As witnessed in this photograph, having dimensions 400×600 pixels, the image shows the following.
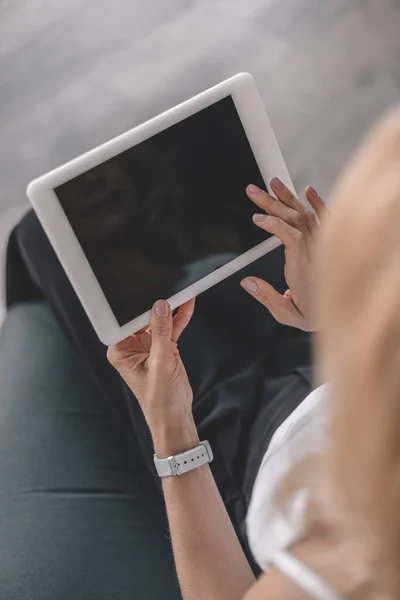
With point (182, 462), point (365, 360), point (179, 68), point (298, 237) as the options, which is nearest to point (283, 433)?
point (182, 462)

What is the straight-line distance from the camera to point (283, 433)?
0.67 m

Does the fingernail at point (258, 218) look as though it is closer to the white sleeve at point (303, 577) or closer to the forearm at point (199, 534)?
the forearm at point (199, 534)

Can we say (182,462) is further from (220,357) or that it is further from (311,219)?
(311,219)

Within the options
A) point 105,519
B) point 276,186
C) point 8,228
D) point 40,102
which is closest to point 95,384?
point 105,519

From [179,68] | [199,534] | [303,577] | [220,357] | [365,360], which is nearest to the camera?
[365,360]

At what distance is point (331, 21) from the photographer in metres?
1.61

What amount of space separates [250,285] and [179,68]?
0.95 metres

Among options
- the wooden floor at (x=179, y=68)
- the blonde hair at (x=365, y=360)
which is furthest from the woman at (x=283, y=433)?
the wooden floor at (x=179, y=68)

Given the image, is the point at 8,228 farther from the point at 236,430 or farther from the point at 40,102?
the point at 236,430

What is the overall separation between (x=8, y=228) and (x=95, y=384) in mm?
632

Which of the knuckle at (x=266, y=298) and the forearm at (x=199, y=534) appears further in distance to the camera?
the knuckle at (x=266, y=298)

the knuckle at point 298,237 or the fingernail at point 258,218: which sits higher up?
the fingernail at point 258,218

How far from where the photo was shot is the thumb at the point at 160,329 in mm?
662

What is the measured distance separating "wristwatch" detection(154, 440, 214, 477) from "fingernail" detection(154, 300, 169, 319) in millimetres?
154
